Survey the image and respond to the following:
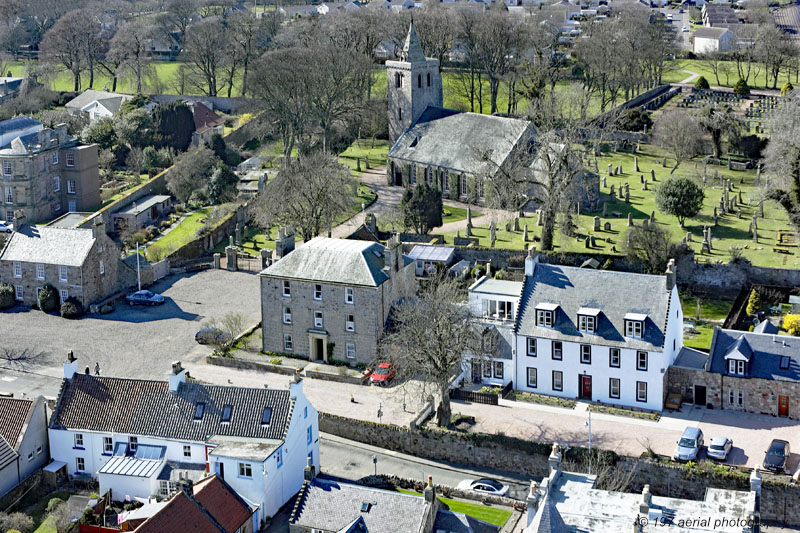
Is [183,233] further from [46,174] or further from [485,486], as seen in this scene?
[485,486]

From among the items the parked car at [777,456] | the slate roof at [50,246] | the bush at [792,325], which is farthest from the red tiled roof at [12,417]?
the bush at [792,325]

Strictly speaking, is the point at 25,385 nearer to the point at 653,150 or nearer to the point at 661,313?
the point at 661,313

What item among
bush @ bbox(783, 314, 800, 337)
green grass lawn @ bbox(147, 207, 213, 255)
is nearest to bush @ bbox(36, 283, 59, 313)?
green grass lawn @ bbox(147, 207, 213, 255)

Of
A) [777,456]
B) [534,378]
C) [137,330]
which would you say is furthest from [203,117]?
[777,456]

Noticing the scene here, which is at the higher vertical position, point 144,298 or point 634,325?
point 634,325

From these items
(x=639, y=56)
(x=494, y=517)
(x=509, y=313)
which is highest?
(x=639, y=56)

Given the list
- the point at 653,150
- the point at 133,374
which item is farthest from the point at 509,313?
the point at 653,150
